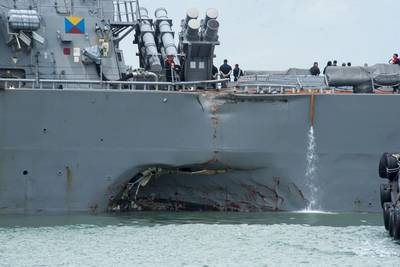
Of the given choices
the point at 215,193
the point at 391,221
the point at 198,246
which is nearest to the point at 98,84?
the point at 215,193

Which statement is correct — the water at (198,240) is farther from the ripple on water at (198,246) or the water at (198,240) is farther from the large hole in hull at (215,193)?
the large hole in hull at (215,193)

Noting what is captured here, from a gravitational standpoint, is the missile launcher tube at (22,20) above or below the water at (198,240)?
above

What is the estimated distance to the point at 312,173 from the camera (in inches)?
1179

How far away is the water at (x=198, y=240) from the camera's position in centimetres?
2383

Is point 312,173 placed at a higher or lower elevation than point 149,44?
lower

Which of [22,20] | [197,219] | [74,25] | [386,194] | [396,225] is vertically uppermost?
[22,20]

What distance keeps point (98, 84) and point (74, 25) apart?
2.26m

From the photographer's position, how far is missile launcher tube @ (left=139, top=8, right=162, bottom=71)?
32688 millimetres

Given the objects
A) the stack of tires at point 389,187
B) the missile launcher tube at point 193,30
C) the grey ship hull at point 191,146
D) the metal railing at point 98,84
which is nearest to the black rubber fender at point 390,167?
the stack of tires at point 389,187

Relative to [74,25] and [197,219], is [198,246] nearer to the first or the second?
[197,219]

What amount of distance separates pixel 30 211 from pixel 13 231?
2269 mm

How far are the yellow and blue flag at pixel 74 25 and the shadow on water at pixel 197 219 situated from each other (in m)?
5.15

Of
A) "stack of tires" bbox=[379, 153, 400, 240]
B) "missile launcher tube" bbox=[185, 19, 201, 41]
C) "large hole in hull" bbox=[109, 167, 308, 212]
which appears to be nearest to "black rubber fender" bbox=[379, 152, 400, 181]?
"stack of tires" bbox=[379, 153, 400, 240]

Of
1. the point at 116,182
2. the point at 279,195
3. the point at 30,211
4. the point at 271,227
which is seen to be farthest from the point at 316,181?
the point at 30,211
